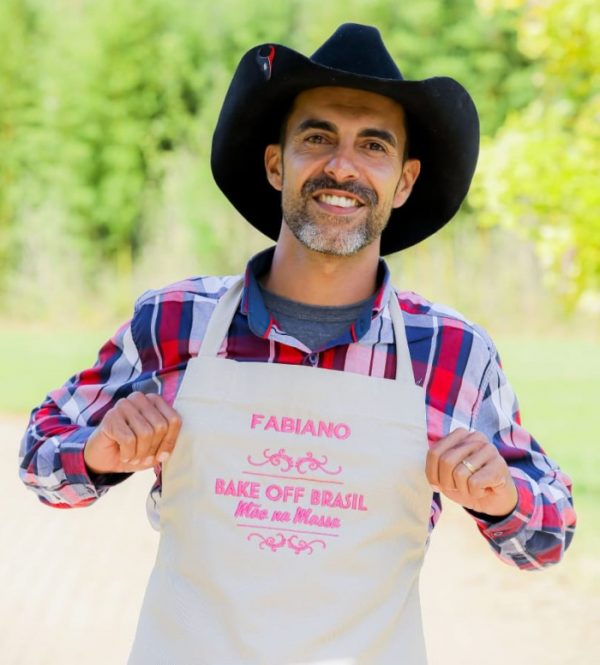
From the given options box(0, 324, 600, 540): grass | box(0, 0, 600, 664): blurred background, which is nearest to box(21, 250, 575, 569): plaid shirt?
box(0, 324, 600, 540): grass

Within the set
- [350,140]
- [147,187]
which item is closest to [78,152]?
[147,187]

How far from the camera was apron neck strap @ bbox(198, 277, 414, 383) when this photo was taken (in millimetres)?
2486

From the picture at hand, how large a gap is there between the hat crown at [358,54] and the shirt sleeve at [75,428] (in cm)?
71

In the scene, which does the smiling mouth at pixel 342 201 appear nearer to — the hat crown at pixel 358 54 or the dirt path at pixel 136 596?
the hat crown at pixel 358 54

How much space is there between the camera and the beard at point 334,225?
2502 millimetres

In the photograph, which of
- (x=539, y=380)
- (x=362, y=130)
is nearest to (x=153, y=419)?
(x=362, y=130)

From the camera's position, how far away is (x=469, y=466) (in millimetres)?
2186

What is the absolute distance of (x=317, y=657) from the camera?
2.30 metres

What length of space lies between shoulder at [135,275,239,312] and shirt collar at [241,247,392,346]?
3.0 inches

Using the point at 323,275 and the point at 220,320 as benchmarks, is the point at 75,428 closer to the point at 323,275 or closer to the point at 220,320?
the point at 220,320

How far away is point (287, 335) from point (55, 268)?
1470cm

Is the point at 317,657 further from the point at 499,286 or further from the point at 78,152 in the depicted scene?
the point at 78,152

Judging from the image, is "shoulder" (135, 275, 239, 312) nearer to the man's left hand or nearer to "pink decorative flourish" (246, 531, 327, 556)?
"pink decorative flourish" (246, 531, 327, 556)

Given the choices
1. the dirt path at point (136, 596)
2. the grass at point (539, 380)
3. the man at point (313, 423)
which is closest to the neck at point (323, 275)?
the man at point (313, 423)
